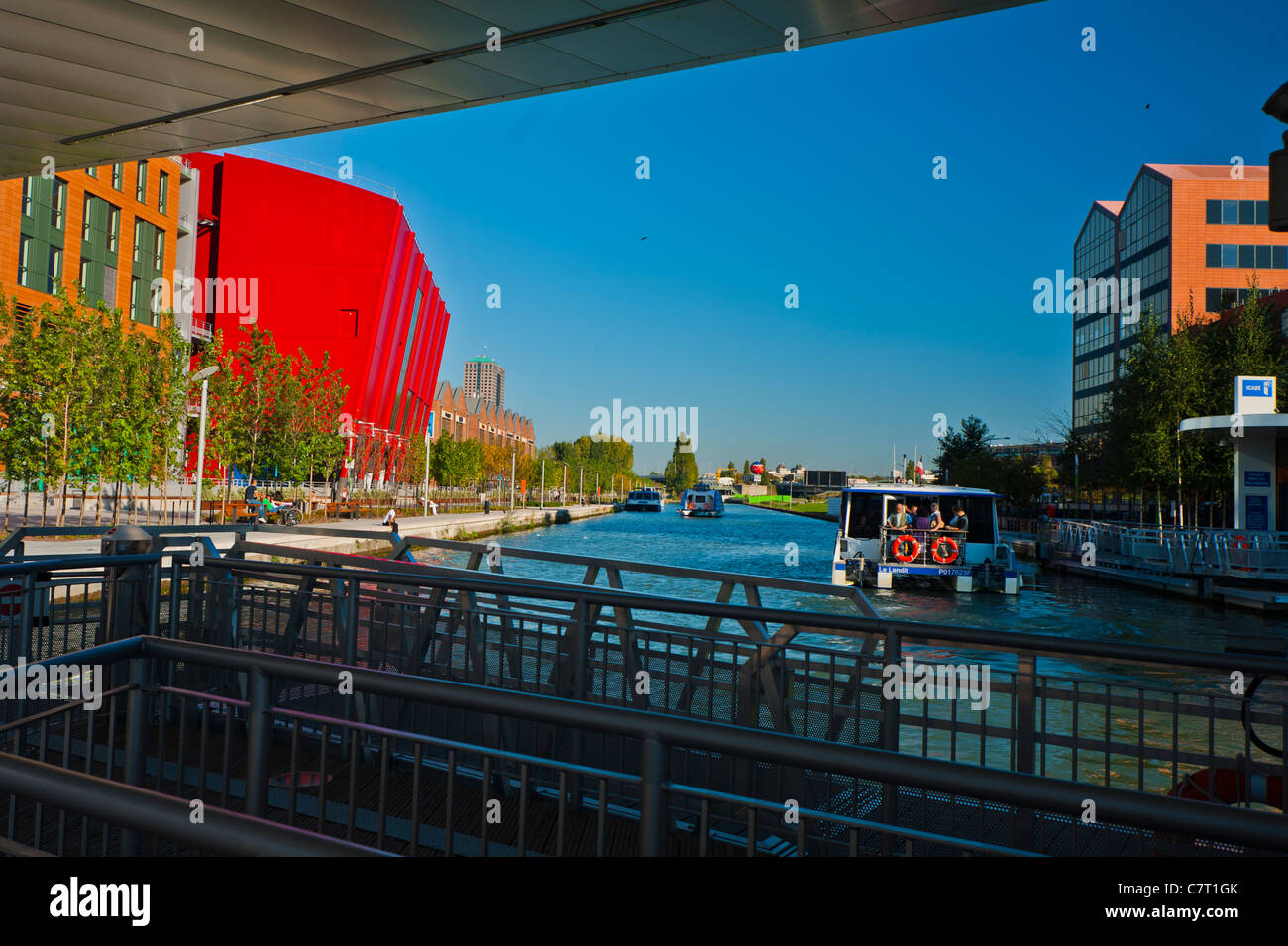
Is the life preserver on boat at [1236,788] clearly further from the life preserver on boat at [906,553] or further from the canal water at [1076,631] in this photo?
the life preserver on boat at [906,553]

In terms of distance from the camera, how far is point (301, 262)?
63000mm

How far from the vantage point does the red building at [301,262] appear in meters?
61.8

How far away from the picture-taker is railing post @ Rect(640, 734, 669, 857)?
217 centimetres

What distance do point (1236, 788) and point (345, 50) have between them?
6.43 metres

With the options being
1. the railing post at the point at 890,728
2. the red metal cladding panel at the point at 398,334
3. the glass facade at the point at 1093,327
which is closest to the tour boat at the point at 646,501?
the red metal cladding panel at the point at 398,334

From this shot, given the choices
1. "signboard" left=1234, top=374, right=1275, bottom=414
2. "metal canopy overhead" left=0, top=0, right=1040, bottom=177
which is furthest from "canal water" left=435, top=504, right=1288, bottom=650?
"metal canopy overhead" left=0, top=0, right=1040, bottom=177

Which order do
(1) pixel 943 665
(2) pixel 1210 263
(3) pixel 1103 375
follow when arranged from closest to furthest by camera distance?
(1) pixel 943 665, (2) pixel 1210 263, (3) pixel 1103 375

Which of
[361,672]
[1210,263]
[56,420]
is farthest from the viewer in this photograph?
[1210,263]

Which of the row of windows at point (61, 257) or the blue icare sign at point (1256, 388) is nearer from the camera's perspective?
the blue icare sign at point (1256, 388)

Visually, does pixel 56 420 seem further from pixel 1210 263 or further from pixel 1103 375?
pixel 1103 375

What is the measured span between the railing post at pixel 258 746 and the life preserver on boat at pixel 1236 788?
394 centimetres
